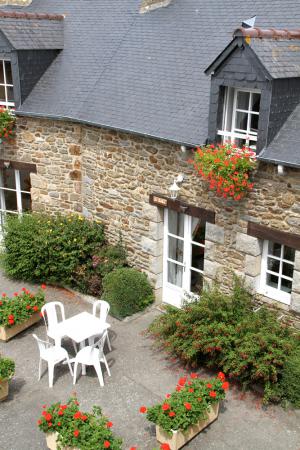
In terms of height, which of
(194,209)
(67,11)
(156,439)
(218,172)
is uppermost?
(67,11)

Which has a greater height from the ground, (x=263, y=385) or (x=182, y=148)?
(x=182, y=148)

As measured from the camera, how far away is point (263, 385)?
7.91 m

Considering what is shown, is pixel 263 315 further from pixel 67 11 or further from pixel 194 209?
pixel 67 11

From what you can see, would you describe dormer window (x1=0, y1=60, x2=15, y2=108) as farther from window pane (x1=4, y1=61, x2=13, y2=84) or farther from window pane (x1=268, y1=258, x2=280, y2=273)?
window pane (x1=268, y1=258, x2=280, y2=273)

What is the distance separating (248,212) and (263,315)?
1.60 m

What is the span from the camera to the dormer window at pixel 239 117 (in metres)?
8.30

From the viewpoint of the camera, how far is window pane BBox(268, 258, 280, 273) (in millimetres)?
8680

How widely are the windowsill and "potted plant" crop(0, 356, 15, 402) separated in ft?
13.1

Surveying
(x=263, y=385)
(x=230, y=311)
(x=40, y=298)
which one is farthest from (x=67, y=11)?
(x=263, y=385)

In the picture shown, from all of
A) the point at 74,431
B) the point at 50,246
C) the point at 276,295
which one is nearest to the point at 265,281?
the point at 276,295

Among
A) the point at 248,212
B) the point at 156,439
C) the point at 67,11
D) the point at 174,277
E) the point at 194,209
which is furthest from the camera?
the point at 67,11

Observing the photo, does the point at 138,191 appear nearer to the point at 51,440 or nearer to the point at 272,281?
the point at 272,281

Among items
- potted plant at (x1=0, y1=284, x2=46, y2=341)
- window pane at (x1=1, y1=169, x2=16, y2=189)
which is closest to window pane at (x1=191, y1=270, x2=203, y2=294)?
potted plant at (x1=0, y1=284, x2=46, y2=341)

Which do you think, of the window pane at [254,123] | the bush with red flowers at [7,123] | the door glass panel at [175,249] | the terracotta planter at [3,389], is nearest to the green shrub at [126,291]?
the door glass panel at [175,249]
